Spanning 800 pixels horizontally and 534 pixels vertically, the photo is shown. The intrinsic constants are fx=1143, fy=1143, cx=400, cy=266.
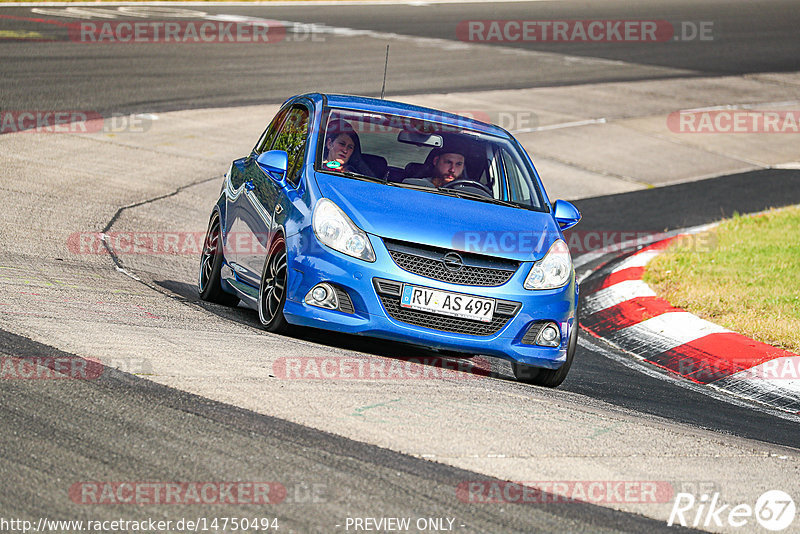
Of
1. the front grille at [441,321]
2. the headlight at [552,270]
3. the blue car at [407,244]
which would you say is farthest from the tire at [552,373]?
the front grille at [441,321]

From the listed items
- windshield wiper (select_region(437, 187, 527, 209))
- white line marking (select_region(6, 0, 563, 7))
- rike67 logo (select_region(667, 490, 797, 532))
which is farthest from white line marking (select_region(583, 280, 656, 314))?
white line marking (select_region(6, 0, 563, 7))

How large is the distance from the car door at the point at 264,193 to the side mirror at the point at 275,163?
6 cm

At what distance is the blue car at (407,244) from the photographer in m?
6.54

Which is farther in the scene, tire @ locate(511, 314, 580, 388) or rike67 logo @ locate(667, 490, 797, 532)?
tire @ locate(511, 314, 580, 388)

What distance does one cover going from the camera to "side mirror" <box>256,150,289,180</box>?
7.38 meters

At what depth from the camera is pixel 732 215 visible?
47.7 feet

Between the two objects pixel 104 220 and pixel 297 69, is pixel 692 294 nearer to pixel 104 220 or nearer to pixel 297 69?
pixel 104 220

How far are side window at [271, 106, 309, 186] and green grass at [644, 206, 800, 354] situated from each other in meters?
3.58

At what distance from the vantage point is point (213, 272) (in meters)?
8.27

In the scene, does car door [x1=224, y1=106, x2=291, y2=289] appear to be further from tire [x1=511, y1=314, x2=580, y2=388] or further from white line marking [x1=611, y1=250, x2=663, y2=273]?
white line marking [x1=611, y1=250, x2=663, y2=273]

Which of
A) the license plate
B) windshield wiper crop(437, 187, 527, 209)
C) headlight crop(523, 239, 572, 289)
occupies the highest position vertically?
windshield wiper crop(437, 187, 527, 209)

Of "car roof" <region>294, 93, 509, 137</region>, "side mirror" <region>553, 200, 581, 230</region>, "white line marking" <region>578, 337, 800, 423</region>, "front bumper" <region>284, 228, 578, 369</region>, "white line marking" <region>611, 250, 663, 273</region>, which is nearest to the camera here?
"front bumper" <region>284, 228, 578, 369</region>

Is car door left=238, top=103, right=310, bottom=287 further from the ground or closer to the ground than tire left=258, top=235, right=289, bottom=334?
further from the ground

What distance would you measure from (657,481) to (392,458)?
3.73 feet
